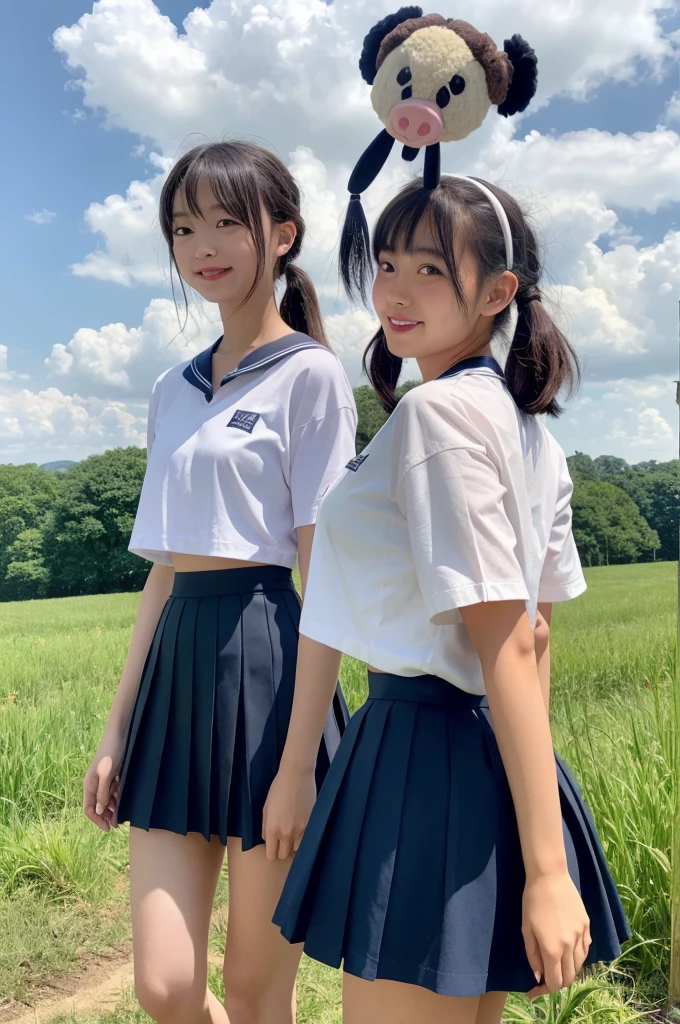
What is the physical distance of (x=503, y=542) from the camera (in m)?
0.84

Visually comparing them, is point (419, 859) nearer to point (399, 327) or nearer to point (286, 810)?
point (286, 810)

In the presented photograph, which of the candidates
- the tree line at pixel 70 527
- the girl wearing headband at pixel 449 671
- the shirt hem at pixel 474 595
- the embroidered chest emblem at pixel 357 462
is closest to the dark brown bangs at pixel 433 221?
the girl wearing headband at pixel 449 671

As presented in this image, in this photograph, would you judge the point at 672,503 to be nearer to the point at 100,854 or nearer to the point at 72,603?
the point at 100,854

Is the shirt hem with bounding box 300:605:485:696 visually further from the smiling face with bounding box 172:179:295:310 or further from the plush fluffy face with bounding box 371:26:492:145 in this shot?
the smiling face with bounding box 172:179:295:310

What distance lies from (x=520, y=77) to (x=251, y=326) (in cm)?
61

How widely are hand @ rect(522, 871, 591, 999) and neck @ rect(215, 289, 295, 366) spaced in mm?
977

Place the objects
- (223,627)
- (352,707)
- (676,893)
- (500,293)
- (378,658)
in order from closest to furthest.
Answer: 1. (378,658)
2. (500,293)
3. (223,627)
4. (676,893)
5. (352,707)

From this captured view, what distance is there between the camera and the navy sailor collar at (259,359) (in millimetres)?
1386

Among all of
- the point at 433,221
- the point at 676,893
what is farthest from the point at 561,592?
the point at 676,893

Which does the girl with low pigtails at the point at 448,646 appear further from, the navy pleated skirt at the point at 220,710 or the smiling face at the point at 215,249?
the smiling face at the point at 215,249

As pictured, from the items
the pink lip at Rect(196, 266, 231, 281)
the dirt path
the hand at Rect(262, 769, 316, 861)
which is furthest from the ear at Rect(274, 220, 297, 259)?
the dirt path

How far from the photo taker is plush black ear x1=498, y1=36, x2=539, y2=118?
1.03 m

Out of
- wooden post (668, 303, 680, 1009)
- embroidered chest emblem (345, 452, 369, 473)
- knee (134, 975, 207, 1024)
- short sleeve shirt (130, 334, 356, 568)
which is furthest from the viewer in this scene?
wooden post (668, 303, 680, 1009)

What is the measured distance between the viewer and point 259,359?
1.40 meters
